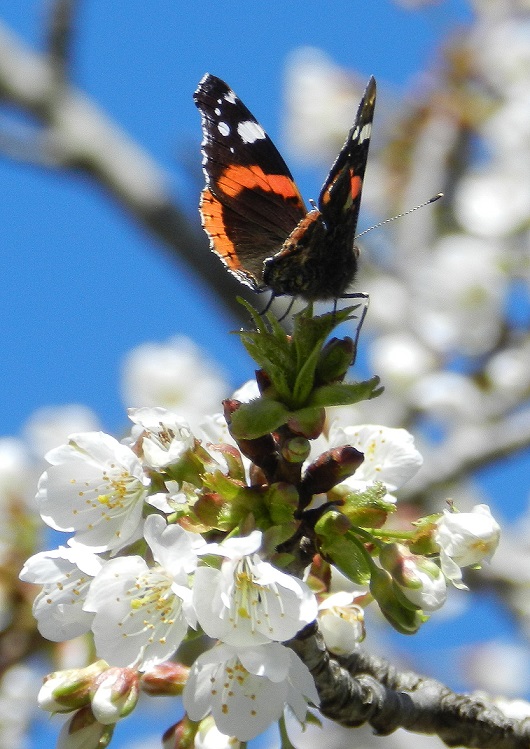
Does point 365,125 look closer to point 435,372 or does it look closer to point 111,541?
point 111,541

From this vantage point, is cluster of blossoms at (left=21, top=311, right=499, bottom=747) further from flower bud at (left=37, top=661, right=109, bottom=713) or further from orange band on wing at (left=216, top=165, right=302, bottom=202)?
orange band on wing at (left=216, top=165, right=302, bottom=202)

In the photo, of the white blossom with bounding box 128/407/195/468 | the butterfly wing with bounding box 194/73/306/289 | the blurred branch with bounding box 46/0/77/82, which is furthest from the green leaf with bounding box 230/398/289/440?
the blurred branch with bounding box 46/0/77/82

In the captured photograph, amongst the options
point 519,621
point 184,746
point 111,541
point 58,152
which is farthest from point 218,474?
point 58,152

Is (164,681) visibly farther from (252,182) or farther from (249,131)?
(249,131)

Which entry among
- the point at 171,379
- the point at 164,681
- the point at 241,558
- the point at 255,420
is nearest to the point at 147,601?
the point at 164,681

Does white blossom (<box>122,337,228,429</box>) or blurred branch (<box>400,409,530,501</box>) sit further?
white blossom (<box>122,337,228,429</box>)

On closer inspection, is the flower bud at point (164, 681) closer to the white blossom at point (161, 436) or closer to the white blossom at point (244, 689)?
the white blossom at point (244, 689)
